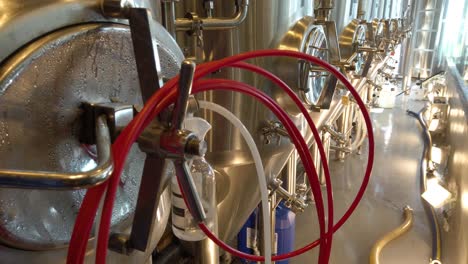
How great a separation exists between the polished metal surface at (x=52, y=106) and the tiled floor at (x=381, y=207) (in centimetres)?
158

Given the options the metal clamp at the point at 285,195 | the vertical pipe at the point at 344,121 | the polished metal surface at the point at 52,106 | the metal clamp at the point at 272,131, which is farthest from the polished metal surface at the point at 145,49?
the vertical pipe at the point at 344,121

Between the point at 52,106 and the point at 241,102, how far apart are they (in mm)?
607

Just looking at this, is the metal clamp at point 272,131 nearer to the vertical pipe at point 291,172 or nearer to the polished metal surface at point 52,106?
the vertical pipe at point 291,172

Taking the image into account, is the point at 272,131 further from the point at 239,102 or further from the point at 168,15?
the point at 168,15

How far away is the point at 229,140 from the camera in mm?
936

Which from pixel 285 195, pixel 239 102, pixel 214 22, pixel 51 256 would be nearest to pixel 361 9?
pixel 285 195

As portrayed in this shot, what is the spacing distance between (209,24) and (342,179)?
2.22 m

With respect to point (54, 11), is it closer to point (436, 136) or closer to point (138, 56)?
point (138, 56)

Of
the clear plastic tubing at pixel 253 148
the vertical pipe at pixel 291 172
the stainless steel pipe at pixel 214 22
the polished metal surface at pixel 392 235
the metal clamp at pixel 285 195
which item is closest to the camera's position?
the clear plastic tubing at pixel 253 148

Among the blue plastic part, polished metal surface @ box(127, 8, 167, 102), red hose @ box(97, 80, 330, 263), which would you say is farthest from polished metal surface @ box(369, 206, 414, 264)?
polished metal surface @ box(127, 8, 167, 102)

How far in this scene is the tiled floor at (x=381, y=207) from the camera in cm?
182

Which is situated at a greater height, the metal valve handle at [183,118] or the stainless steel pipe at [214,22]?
the stainless steel pipe at [214,22]

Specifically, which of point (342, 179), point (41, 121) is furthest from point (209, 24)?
point (342, 179)

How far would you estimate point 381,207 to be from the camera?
2262mm
